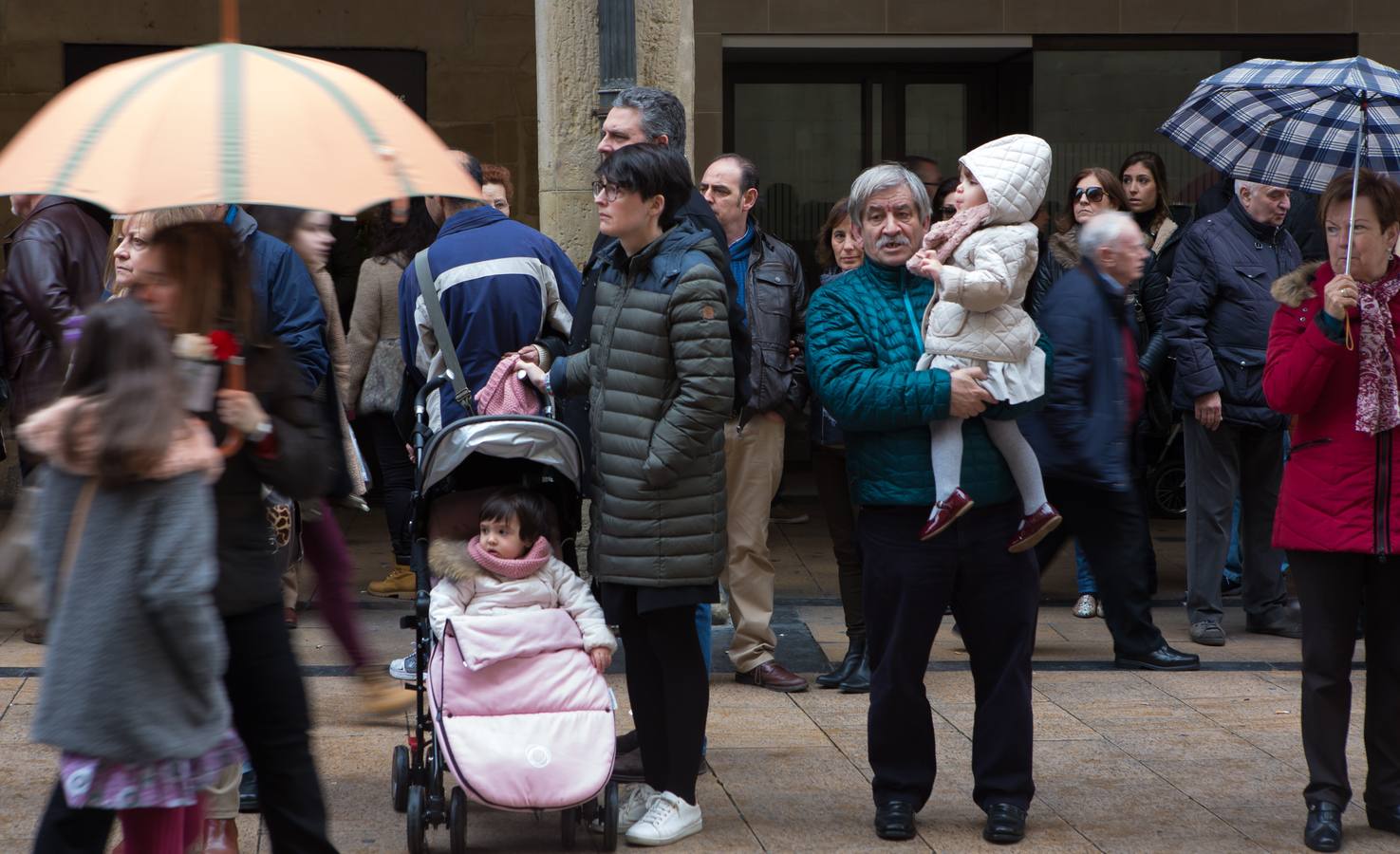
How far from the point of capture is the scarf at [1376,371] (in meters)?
4.93

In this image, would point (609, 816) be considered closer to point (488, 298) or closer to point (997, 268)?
point (488, 298)

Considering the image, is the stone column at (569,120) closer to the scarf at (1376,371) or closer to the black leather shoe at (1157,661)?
the black leather shoe at (1157,661)

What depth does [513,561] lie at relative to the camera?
478 centimetres

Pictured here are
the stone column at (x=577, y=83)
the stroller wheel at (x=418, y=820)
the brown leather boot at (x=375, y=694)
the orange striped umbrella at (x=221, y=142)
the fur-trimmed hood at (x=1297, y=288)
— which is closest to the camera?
the orange striped umbrella at (x=221, y=142)

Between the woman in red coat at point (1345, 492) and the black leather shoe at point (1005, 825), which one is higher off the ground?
the woman in red coat at point (1345, 492)

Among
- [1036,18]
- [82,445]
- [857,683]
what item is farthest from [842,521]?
[1036,18]

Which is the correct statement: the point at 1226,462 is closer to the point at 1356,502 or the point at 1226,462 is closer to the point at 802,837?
the point at 1356,502

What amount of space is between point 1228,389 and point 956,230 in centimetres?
335

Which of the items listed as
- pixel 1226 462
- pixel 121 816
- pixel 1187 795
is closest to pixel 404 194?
pixel 121 816

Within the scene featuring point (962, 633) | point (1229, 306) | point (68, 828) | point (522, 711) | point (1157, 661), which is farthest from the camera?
point (1229, 306)

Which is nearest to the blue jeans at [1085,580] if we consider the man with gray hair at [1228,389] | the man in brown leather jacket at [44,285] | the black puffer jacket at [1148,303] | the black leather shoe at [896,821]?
the man with gray hair at [1228,389]

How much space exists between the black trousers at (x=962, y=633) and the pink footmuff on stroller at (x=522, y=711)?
0.84 m

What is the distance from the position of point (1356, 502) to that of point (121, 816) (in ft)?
11.2

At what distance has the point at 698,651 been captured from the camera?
491 centimetres
